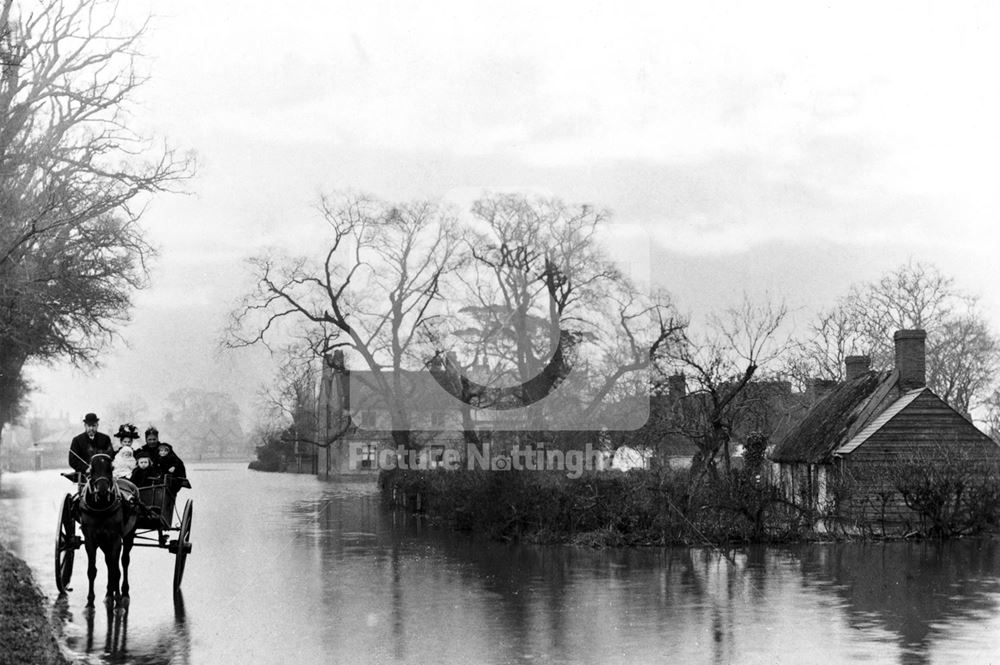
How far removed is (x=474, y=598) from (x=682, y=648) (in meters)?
5.22

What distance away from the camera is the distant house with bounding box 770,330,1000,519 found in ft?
114

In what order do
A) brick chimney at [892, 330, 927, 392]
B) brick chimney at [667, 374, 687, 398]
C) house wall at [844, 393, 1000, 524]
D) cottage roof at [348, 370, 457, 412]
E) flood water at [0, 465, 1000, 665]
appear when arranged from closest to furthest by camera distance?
flood water at [0, 465, 1000, 665], house wall at [844, 393, 1000, 524], brick chimney at [892, 330, 927, 392], brick chimney at [667, 374, 687, 398], cottage roof at [348, 370, 457, 412]

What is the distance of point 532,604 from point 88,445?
6819 millimetres

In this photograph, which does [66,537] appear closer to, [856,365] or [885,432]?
[885,432]

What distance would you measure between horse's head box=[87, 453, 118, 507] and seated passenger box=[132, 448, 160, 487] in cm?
167

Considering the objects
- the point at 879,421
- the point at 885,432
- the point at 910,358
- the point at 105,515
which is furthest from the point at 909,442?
the point at 105,515

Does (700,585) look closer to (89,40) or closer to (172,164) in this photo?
(172,164)

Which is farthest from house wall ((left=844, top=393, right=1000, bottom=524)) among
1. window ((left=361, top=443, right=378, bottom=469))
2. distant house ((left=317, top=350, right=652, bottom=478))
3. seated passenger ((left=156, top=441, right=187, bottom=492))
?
window ((left=361, top=443, right=378, bottom=469))

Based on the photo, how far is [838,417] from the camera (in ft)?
132

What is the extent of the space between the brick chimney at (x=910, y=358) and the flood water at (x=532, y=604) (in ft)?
31.8

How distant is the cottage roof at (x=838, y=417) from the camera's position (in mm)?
37500

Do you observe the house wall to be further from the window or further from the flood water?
the window

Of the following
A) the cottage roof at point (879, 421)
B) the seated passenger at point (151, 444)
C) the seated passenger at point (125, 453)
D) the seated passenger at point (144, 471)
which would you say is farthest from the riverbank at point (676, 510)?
the seated passenger at point (125, 453)

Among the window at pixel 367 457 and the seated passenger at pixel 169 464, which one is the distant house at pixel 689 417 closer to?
the seated passenger at pixel 169 464
